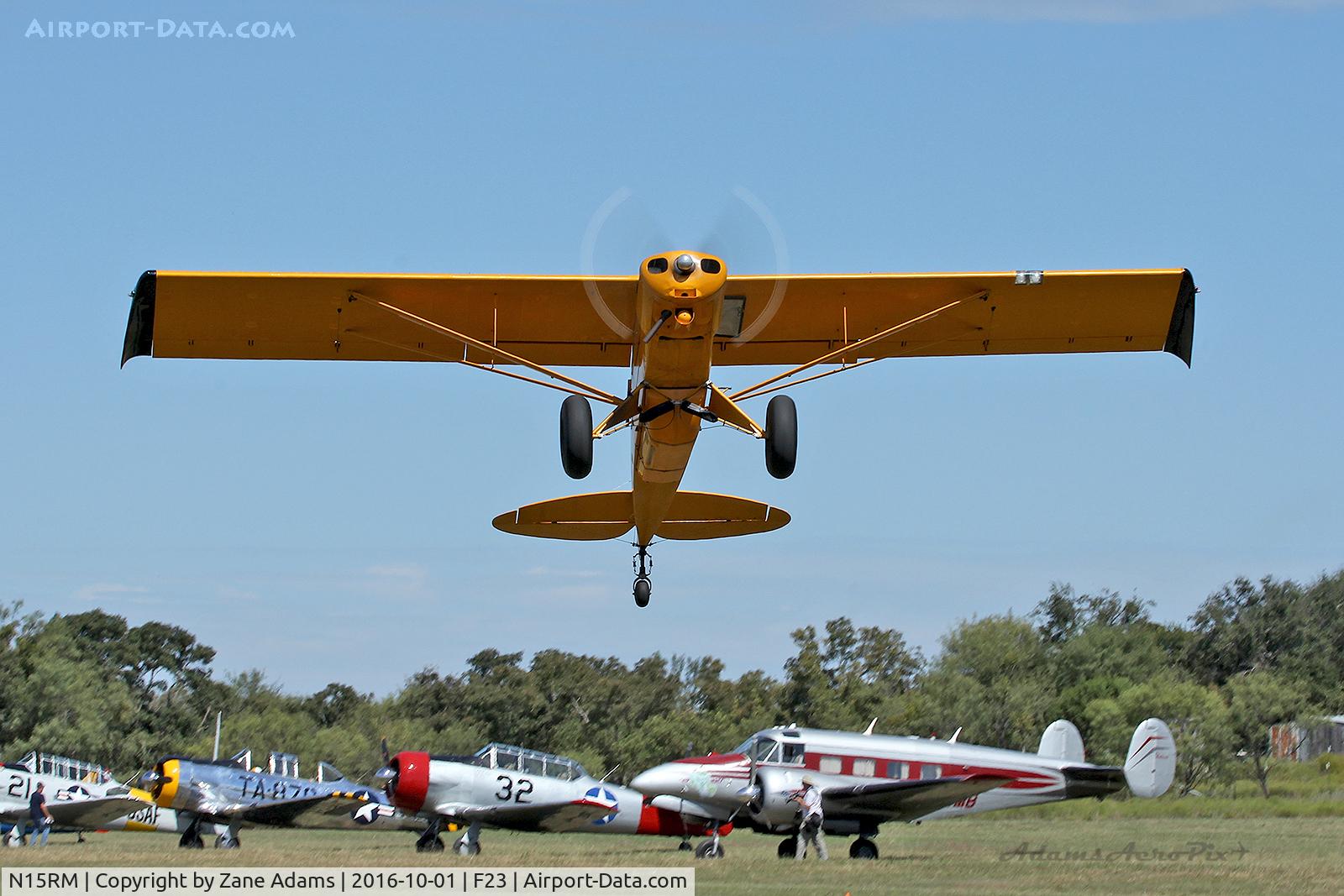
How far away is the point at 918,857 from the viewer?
20281 mm

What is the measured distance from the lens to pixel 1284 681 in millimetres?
58906

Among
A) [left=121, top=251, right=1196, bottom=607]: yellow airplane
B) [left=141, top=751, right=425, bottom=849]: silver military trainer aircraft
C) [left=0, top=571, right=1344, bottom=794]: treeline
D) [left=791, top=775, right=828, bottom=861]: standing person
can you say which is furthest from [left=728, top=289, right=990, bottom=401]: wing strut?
[left=0, top=571, right=1344, bottom=794]: treeline

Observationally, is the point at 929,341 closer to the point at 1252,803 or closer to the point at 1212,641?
the point at 1252,803

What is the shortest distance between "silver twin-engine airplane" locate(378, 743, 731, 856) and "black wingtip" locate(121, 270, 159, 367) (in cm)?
719

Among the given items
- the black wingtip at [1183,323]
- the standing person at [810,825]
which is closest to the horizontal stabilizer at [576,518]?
the standing person at [810,825]

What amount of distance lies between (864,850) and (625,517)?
20.9 feet

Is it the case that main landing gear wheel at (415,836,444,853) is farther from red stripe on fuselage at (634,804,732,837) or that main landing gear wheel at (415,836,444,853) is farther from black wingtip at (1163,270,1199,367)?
black wingtip at (1163,270,1199,367)

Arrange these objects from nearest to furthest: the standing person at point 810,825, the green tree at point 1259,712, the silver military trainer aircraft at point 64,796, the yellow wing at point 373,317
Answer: the yellow wing at point 373,317 < the standing person at point 810,825 < the silver military trainer aircraft at point 64,796 < the green tree at point 1259,712

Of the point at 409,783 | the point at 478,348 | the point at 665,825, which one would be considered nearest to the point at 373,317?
the point at 478,348

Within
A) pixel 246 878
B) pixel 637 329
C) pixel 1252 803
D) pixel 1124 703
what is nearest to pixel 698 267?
pixel 637 329

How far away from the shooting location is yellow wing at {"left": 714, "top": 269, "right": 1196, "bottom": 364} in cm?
1639

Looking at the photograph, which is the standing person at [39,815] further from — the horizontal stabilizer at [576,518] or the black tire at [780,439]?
the black tire at [780,439]

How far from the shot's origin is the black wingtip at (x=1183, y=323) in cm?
1717

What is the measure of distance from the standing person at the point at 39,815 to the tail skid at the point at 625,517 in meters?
10.3
